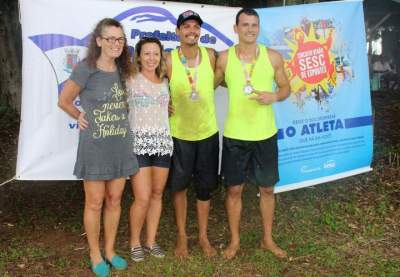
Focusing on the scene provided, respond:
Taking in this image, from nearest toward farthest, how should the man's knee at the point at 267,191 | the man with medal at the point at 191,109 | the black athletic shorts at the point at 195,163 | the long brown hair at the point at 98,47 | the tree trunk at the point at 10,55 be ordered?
the long brown hair at the point at 98,47 → the man with medal at the point at 191,109 → the black athletic shorts at the point at 195,163 → the man's knee at the point at 267,191 → the tree trunk at the point at 10,55

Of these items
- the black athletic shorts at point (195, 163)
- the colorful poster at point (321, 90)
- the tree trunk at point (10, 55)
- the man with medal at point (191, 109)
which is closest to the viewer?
the man with medal at point (191, 109)

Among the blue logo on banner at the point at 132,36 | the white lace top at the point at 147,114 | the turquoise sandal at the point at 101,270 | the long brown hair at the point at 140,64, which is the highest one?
the blue logo on banner at the point at 132,36

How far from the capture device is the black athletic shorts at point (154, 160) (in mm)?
4117

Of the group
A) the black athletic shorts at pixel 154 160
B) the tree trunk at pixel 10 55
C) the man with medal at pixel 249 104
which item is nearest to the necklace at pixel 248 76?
the man with medal at pixel 249 104

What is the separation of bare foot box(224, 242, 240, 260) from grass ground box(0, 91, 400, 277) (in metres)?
0.05

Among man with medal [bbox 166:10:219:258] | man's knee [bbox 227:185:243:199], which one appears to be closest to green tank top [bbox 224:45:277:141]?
man with medal [bbox 166:10:219:258]

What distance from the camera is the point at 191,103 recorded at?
4.19m

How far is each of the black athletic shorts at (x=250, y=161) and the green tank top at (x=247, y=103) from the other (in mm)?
67

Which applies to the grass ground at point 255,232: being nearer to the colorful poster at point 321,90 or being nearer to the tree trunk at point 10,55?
the colorful poster at point 321,90

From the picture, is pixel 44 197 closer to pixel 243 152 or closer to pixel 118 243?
pixel 118 243

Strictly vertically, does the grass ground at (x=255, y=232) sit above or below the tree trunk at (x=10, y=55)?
below

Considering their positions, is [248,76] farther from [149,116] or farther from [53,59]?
[53,59]

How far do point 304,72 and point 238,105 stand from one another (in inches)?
56.5

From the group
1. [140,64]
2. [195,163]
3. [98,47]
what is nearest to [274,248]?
[195,163]
